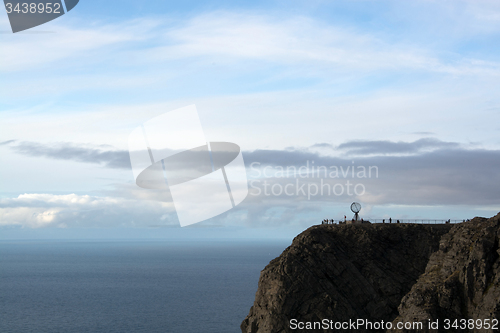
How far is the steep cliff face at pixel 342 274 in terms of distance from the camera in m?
62.4

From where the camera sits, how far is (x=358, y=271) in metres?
68.5

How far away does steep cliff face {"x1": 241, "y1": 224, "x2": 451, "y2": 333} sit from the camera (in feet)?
205

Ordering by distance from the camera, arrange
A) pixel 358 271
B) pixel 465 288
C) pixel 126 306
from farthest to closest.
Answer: pixel 126 306 → pixel 358 271 → pixel 465 288

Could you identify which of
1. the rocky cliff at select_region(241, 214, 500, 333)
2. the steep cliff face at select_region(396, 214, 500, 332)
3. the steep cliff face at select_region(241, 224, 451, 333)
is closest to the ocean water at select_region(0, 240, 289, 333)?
the steep cliff face at select_region(241, 224, 451, 333)

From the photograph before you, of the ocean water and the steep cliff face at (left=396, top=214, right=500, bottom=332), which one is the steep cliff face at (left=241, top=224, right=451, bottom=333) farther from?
the ocean water

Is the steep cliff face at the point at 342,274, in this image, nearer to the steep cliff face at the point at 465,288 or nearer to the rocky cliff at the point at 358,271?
the rocky cliff at the point at 358,271

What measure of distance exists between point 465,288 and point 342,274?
2977 cm

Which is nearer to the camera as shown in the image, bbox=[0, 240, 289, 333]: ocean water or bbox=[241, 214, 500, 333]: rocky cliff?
bbox=[241, 214, 500, 333]: rocky cliff

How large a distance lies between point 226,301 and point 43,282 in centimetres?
10144

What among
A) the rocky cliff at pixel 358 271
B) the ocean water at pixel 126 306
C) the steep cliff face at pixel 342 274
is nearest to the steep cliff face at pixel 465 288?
the rocky cliff at pixel 358 271

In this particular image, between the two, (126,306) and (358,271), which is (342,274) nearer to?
(358,271)

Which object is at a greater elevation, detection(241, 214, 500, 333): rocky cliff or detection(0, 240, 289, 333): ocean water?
detection(241, 214, 500, 333): rocky cliff

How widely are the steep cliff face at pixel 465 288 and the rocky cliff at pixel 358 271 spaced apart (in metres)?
0.13

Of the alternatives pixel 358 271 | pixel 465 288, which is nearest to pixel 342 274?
pixel 358 271
